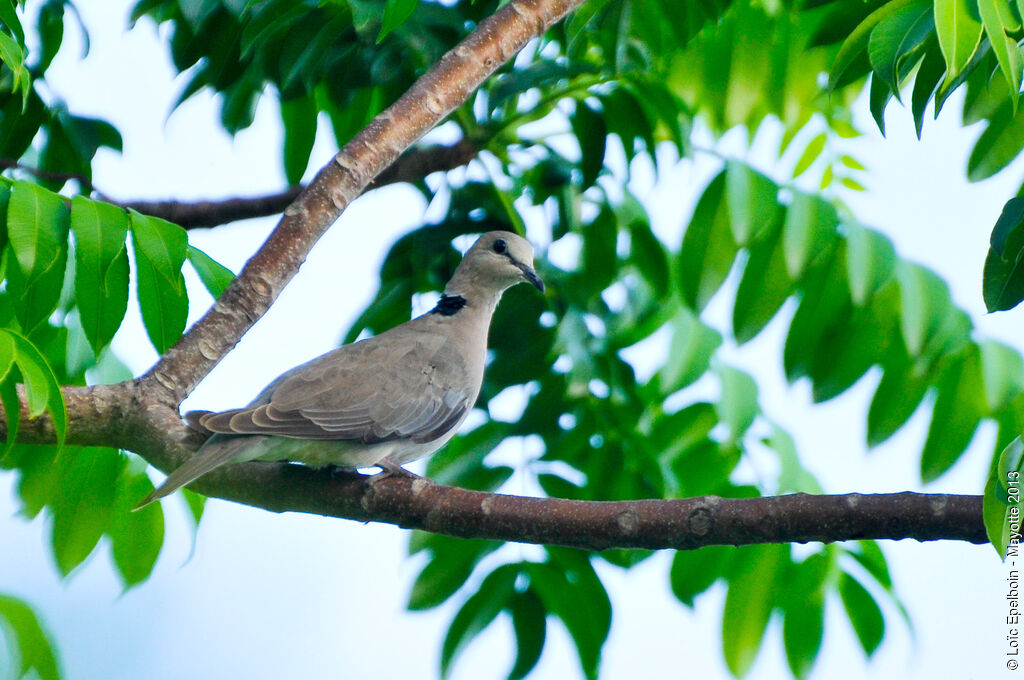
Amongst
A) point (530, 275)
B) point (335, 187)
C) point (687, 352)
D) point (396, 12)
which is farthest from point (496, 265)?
point (396, 12)

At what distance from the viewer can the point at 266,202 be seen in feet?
10.6

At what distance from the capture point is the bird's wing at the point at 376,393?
2.60 m

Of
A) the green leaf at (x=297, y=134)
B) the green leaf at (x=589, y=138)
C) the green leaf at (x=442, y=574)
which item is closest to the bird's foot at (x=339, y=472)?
the green leaf at (x=442, y=574)

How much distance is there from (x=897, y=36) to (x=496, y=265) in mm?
1605

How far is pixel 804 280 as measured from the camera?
124 inches

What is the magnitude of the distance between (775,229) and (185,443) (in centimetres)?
177

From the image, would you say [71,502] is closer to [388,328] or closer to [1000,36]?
[388,328]

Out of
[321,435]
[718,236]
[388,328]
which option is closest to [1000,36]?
[718,236]

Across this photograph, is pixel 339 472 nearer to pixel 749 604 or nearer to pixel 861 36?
pixel 749 604

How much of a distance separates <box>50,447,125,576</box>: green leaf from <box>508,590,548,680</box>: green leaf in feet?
3.76

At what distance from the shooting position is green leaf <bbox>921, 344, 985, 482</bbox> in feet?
9.79

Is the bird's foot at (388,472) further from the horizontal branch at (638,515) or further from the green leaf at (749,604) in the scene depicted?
the green leaf at (749,604)

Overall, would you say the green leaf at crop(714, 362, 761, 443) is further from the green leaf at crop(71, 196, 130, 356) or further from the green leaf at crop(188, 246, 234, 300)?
the green leaf at crop(71, 196, 130, 356)

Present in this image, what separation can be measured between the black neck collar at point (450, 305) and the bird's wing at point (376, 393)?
0.62 feet
